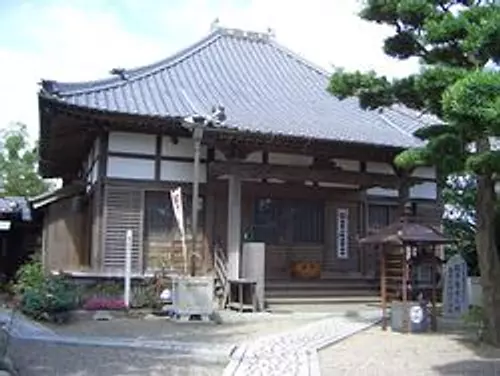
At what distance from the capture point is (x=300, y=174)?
1823 cm

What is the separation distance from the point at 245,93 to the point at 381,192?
4.93m

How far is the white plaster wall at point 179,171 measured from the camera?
18219mm

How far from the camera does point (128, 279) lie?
16.1 metres

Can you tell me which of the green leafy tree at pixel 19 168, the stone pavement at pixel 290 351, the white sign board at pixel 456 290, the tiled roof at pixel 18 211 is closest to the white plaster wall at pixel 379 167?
the white sign board at pixel 456 290

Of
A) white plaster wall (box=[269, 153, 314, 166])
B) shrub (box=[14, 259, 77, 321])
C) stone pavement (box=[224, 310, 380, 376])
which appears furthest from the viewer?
white plaster wall (box=[269, 153, 314, 166])

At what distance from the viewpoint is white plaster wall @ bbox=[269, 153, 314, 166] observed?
19.2 m

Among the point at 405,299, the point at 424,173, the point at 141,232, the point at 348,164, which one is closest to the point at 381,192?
the point at 424,173

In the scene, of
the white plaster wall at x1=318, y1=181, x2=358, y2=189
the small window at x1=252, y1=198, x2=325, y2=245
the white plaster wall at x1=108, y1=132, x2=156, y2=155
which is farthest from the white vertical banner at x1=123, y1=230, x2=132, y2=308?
the white plaster wall at x1=318, y1=181, x2=358, y2=189

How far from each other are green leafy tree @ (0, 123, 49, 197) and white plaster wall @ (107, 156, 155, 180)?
23.1 metres

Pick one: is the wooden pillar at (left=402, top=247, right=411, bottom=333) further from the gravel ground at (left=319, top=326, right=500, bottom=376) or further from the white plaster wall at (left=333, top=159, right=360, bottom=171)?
the white plaster wall at (left=333, top=159, right=360, bottom=171)

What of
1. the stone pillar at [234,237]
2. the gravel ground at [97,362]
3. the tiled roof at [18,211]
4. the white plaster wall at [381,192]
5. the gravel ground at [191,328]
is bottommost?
the gravel ground at [97,362]

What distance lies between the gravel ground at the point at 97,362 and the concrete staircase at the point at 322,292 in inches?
271

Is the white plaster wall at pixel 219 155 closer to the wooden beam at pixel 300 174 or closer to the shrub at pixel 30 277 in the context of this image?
the wooden beam at pixel 300 174

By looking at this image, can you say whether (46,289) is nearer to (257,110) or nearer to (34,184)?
(257,110)
